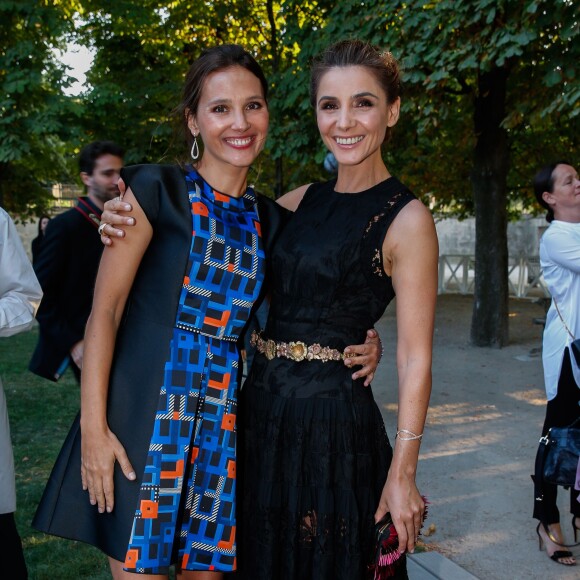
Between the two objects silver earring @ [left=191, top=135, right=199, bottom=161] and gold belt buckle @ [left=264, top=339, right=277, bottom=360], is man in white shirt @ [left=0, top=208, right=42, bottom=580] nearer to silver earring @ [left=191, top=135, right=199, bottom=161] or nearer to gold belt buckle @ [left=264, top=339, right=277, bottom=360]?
silver earring @ [left=191, top=135, right=199, bottom=161]

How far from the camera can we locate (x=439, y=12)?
911 centimetres

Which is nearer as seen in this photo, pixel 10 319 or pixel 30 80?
pixel 10 319

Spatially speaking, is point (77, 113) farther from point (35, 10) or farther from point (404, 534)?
point (404, 534)

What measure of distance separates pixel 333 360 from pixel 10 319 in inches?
50.3

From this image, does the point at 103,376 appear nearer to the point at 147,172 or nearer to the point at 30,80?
the point at 147,172

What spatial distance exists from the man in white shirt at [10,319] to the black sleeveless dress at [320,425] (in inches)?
38.4

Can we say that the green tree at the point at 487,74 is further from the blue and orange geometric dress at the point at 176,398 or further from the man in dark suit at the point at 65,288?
the blue and orange geometric dress at the point at 176,398

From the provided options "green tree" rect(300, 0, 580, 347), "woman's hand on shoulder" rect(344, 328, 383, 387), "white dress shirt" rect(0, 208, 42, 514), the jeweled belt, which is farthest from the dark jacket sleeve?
"green tree" rect(300, 0, 580, 347)

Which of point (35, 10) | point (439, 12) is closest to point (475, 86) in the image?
point (439, 12)

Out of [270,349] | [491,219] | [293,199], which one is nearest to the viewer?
[270,349]

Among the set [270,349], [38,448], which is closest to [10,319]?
[270,349]

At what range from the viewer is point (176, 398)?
2416mm

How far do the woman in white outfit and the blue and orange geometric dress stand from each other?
264 cm

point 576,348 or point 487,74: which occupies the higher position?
→ point 487,74
